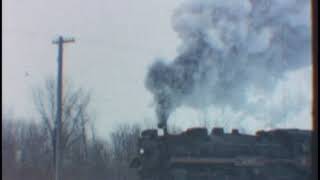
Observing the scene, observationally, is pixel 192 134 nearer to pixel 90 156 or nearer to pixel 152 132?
pixel 152 132

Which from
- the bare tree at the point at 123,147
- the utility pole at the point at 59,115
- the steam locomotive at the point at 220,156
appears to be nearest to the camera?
the steam locomotive at the point at 220,156

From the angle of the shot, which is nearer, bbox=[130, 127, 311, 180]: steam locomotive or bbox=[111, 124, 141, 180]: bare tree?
bbox=[130, 127, 311, 180]: steam locomotive

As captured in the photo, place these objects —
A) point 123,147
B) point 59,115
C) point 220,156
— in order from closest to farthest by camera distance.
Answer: point 220,156 < point 59,115 < point 123,147

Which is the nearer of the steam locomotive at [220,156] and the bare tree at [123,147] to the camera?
the steam locomotive at [220,156]

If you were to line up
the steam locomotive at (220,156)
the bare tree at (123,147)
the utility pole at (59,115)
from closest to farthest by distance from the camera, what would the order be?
1. the steam locomotive at (220,156)
2. the utility pole at (59,115)
3. the bare tree at (123,147)

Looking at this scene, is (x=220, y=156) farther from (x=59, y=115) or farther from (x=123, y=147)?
(x=123, y=147)

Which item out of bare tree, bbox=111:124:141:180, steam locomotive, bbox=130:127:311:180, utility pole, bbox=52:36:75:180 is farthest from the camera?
bare tree, bbox=111:124:141:180

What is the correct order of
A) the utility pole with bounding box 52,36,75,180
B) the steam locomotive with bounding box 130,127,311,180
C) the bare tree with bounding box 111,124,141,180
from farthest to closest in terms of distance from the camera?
the bare tree with bounding box 111,124,141,180 → the utility pole with bounding box 52,36,75,180 → the steam locomotive with bounding box 130,127,311,180

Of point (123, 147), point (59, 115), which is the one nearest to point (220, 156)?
point (59, 115)

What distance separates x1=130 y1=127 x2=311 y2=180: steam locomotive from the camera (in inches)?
1073

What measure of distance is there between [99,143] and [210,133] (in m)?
32.5

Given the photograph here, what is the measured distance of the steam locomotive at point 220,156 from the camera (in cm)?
2727

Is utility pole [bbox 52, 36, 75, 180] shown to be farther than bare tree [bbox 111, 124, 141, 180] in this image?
No

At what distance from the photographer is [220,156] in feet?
90.2
